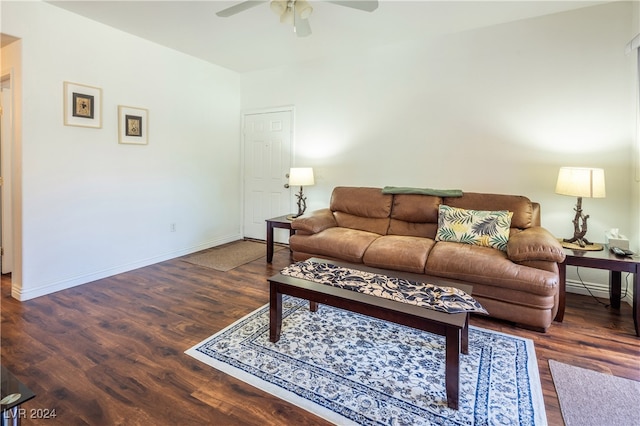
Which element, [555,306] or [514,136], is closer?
[555,306]

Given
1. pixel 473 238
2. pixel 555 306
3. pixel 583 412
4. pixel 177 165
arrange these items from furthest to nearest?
pixel 177 165, pixel 473 238, pixel 555 306, pixel 583 412

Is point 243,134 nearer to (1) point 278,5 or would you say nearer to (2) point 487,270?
(1) point 278,5

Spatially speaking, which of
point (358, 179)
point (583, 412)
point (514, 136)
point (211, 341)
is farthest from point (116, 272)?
point (514, 136)

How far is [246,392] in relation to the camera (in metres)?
1.68

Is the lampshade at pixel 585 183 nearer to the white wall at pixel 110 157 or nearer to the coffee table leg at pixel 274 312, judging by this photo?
the coffee table leg at pixel 274 312

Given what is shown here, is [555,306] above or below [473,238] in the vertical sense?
below

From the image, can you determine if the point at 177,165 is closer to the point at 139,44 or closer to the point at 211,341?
the point at 139,44

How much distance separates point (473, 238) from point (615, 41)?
2117 millimetres

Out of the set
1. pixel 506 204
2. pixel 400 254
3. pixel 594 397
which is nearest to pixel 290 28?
pixel 400 254

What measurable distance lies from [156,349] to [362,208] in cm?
244

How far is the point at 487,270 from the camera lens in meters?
2.42

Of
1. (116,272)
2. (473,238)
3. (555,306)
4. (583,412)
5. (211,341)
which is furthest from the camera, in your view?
(116,272)

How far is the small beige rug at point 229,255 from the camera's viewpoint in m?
3.85

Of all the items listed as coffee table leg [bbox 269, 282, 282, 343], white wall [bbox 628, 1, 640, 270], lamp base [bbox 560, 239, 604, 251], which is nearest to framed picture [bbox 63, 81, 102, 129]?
coffee table leg [bbox 269, 282, 282, 343]
